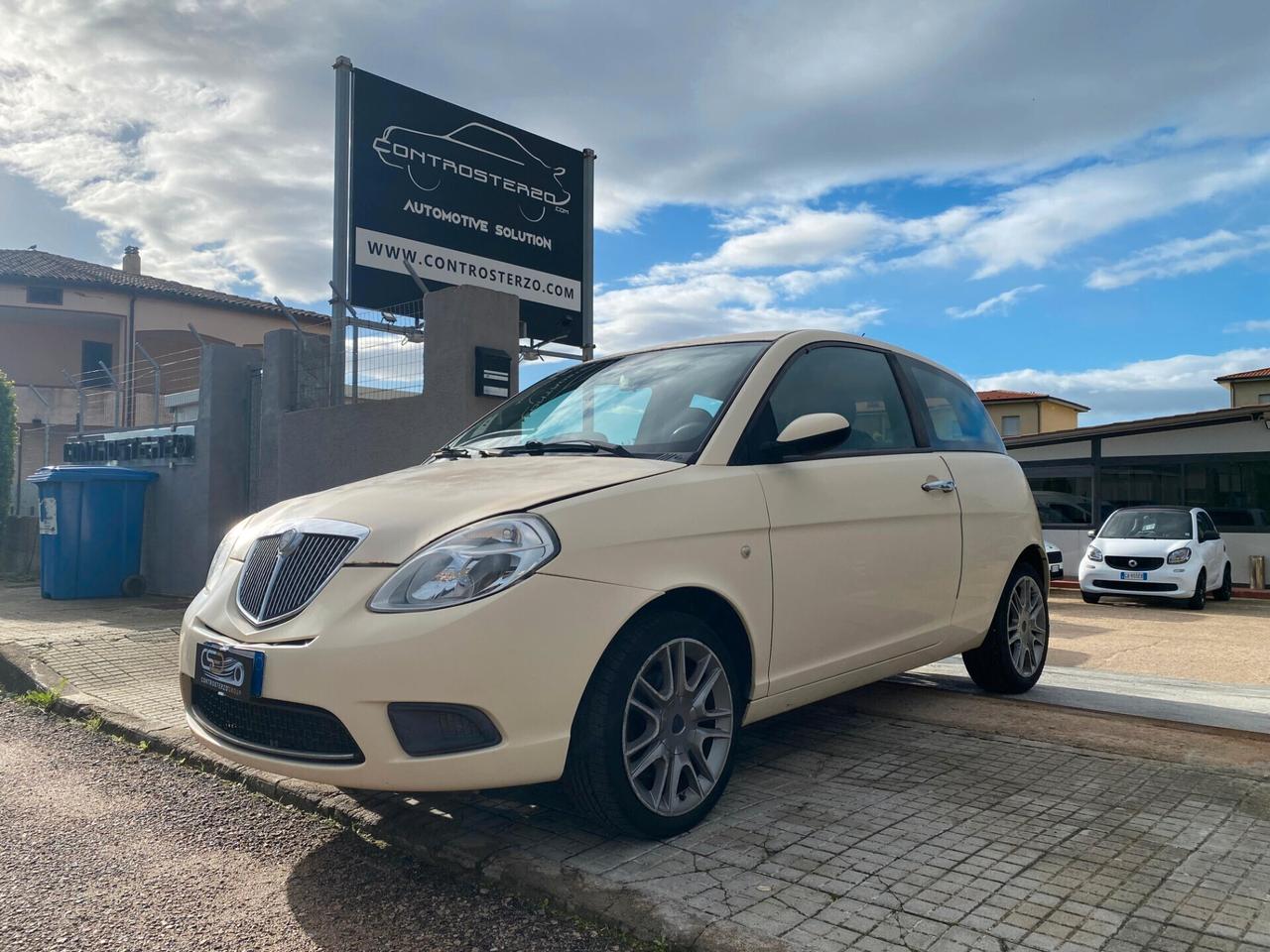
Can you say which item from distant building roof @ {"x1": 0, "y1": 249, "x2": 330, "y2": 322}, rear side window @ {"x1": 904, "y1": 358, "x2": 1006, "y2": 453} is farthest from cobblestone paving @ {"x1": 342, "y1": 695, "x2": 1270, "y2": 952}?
distant building roof @ {"x1": 0, "y1": 249, "x2": 330, "y2": 322}

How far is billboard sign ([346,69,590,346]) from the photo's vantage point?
1046 centimetres

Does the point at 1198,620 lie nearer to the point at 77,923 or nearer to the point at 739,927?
the point at 739,927

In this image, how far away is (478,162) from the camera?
11875 millimetres

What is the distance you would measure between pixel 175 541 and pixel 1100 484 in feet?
57.1

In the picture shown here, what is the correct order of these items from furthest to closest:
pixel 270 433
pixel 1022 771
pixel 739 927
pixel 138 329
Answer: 1. pixel 138 329
2. pixel 270 433
3. pixel 1022 771
4. pixel 739 927

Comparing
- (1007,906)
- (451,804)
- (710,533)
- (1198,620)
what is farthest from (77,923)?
(1198,620)

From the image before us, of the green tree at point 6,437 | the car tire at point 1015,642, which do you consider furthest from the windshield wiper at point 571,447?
the green tree at point 6,437

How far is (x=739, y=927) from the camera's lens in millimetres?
2352

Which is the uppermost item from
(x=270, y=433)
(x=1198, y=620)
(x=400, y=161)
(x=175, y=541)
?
(x=400, y=161)

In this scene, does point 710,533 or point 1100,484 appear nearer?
point 710,533

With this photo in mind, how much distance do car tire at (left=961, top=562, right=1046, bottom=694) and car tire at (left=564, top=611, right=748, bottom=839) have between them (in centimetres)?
220

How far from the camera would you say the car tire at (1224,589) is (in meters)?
15.9

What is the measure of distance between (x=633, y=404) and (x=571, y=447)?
0.39 m

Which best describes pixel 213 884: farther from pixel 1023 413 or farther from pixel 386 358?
pixel 1023 413
